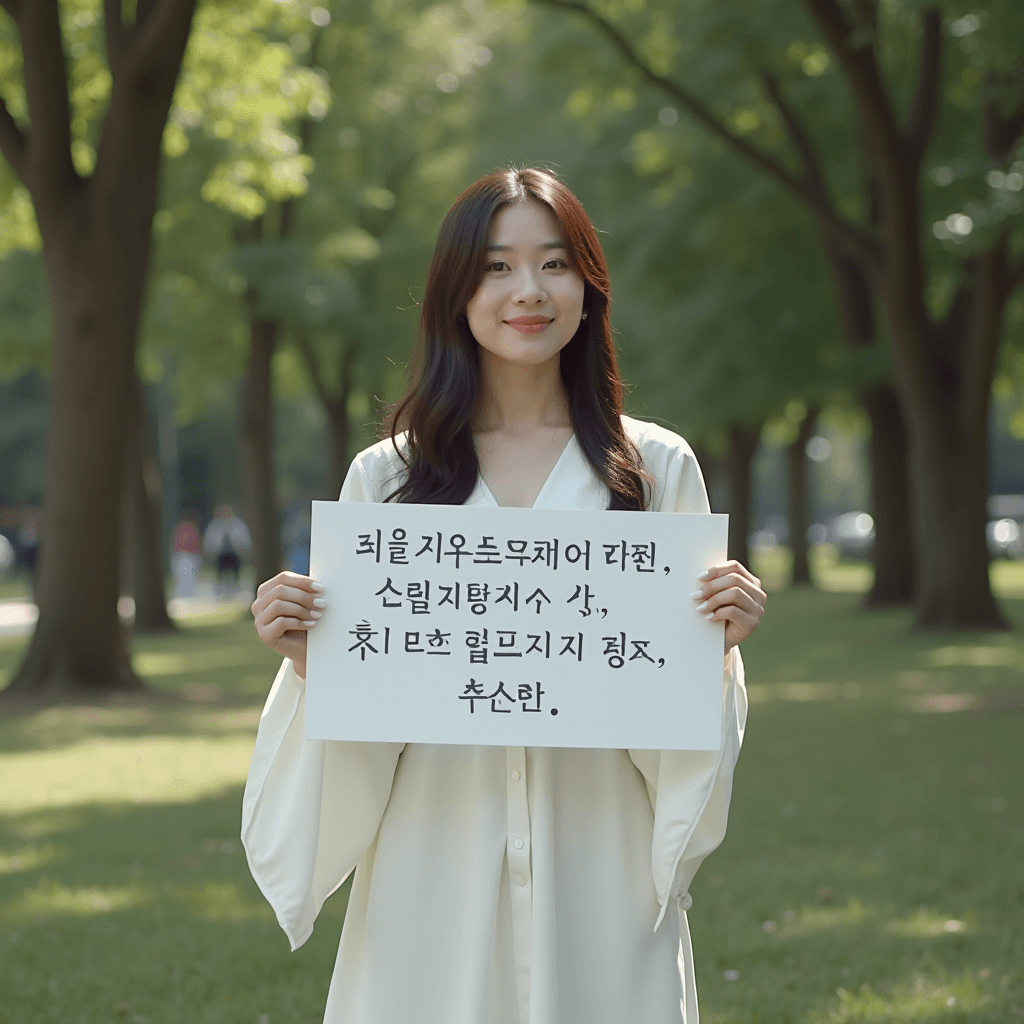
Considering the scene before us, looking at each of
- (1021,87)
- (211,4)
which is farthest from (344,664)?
(211,4)

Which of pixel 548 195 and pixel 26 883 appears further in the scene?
pixel 26 883

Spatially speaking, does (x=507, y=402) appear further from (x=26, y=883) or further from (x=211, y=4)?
(x=211, y=4)

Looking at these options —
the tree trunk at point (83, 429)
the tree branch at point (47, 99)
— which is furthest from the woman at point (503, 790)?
the tree branch at point (47, 99)

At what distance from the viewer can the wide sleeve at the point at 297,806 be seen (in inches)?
109

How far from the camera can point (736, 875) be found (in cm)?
672

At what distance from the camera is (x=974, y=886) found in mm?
6395

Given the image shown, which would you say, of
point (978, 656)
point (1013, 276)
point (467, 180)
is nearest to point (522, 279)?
point (978, 656)

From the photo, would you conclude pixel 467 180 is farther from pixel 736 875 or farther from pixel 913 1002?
pixel 913 1002

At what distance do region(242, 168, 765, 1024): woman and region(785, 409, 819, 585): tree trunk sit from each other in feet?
102

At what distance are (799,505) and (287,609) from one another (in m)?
32.8

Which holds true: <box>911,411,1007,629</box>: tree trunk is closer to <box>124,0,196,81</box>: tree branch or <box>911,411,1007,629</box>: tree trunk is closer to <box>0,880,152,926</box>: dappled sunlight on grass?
<box>124,0,196,81</box>: tree branch

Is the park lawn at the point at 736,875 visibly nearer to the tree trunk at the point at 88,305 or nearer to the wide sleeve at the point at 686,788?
the tree trunk at the point at 88,305

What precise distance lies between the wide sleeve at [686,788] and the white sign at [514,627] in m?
0.08

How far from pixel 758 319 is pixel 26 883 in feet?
61.2
